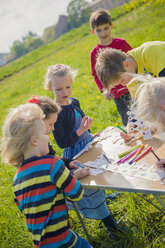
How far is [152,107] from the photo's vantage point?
1308mm

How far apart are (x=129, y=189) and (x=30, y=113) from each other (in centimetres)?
78

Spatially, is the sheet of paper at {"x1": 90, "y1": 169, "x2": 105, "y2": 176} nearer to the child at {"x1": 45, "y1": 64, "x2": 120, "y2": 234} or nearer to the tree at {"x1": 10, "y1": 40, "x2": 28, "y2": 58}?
the child at {"x1": 45, "y1": 64, "x2": 120, "y2": 234}

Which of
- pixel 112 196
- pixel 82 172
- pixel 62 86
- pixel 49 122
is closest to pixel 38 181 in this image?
pixel 82 172

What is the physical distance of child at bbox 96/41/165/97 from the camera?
1.90 m

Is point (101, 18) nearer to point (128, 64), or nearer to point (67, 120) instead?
point (128, 64)

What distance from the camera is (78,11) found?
45562mm

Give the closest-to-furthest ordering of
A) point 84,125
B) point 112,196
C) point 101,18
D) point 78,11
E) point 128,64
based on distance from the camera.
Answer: point 128,64 → point 84,125 → point 112,196 → point 101,18 → point 78,11

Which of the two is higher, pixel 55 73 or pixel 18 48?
pixel 18 48

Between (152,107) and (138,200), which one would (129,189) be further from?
(138,200)

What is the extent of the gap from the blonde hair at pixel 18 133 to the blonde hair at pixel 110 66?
2.51 ft

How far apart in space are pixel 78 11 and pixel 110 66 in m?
49.3

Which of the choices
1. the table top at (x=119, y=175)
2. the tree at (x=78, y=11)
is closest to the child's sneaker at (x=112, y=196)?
A: the table top at (x=119, y=175)

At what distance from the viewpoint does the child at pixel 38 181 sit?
1362 millimetres

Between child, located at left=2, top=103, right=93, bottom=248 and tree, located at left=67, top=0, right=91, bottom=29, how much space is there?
47427 mm
